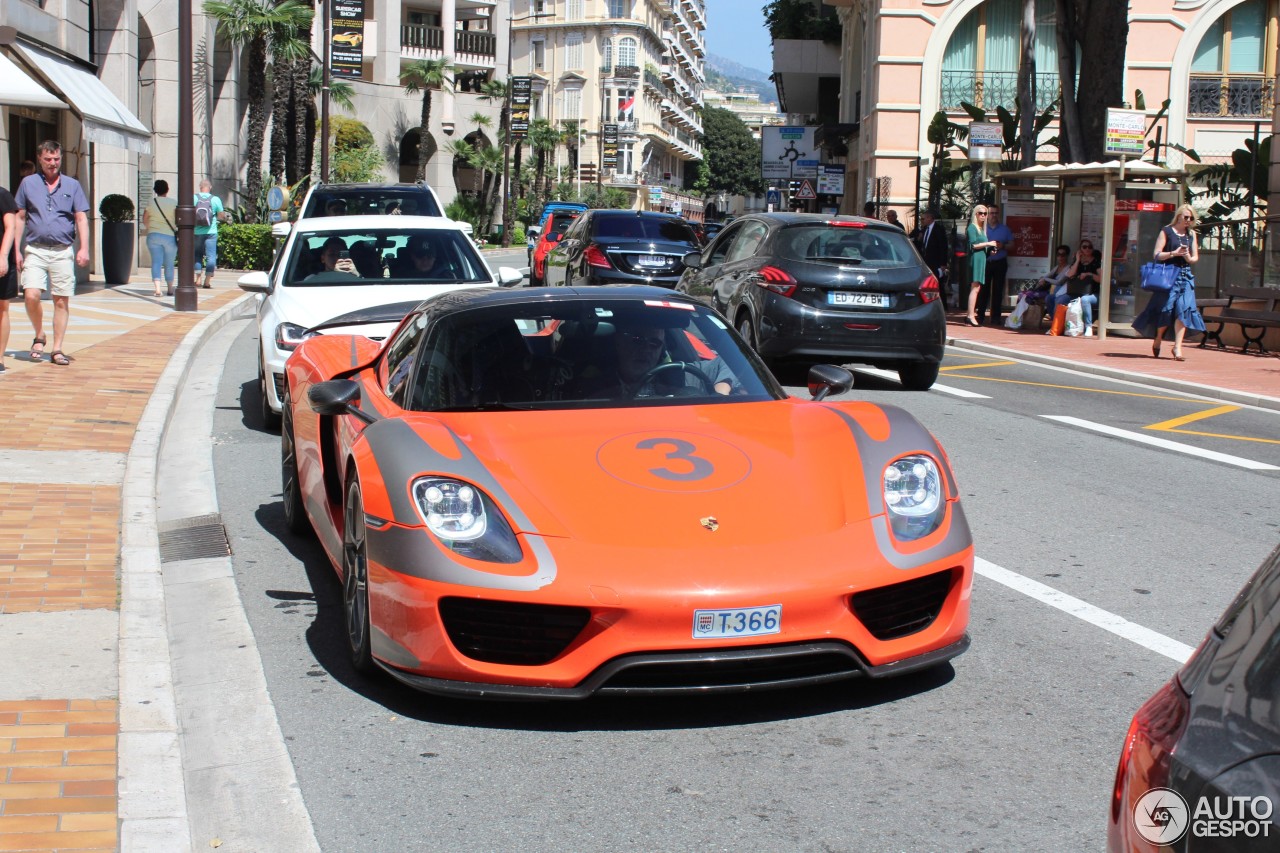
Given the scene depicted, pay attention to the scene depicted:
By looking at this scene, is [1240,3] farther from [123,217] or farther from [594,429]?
[594,429]

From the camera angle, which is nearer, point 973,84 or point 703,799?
point 703,799

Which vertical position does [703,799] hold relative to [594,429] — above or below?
below

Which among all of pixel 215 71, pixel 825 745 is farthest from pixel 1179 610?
pixel 215 71

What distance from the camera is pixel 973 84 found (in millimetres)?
39938

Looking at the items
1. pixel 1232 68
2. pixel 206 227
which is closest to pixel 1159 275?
pixel 206 227

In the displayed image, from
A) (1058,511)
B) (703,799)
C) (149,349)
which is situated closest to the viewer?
(703,799)

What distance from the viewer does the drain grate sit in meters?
7.17

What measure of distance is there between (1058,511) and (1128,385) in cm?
813

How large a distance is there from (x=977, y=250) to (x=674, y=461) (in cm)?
1857

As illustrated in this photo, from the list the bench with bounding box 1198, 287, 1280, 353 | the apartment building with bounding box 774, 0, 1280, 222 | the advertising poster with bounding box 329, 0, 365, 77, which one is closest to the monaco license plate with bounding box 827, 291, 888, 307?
the bench with bounding box 1198, 287, 1280, 353

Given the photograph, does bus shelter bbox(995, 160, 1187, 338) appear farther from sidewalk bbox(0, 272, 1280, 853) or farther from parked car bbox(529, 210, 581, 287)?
parked car bbox(529, 210, 581, 287)

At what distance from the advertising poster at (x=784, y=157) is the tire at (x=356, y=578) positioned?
44.7 meters

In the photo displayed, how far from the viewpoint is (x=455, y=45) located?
239 ft

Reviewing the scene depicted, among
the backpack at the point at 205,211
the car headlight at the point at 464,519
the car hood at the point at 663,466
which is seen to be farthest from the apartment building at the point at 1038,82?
the car headlight at the point at 464,519
